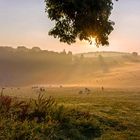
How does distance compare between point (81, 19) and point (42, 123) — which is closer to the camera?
point (42, 123)

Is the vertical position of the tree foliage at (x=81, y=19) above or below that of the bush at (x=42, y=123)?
above

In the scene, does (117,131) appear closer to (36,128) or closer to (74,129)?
(74,129)

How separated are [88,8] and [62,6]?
1.33 meters

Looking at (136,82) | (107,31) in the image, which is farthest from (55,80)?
(107,31)

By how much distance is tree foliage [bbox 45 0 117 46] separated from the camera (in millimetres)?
20422

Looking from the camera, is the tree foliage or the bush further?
the tree foliage

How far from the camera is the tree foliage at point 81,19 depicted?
20.4m

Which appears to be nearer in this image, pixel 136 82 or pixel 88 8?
pixel 88 8

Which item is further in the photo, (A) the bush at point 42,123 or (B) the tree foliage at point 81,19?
(B) the tree foliage at point 81,19

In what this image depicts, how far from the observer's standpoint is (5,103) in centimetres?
1755

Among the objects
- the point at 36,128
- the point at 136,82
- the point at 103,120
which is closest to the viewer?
the point at 36,128

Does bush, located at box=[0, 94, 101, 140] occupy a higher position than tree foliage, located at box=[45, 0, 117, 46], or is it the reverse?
tree foliage, located at box=[45, 0, 117, 46]

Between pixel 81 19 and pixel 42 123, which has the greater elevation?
pixel 81 19

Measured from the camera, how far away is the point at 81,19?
2097 cm
